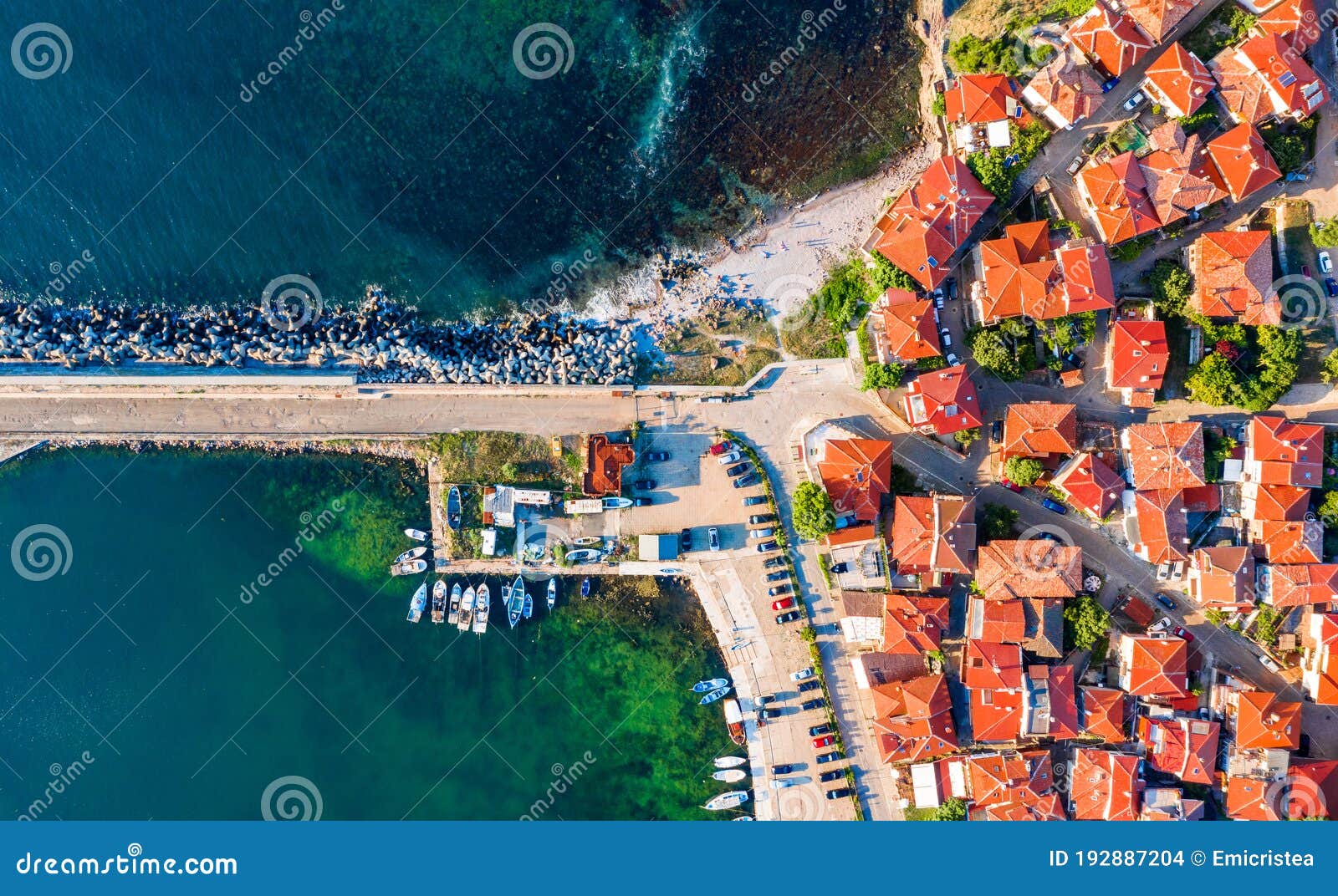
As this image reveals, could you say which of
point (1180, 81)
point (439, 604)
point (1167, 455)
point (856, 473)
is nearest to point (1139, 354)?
point (1167, 455)

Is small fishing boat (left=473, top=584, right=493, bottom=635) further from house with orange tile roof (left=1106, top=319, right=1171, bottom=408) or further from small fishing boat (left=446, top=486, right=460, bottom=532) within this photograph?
house with orange tile roof (left=1106, top=319, right=1171, bottom=408)

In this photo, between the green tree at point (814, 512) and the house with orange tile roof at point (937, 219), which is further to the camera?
the green tree at point (814, 512)

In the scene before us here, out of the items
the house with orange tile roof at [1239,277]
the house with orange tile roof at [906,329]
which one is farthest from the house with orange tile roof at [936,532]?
the house with orange tile roof at [1239,277]

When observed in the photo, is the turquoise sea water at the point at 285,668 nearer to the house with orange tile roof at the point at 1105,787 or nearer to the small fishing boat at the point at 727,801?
the small fishing boat at the point at 727,801

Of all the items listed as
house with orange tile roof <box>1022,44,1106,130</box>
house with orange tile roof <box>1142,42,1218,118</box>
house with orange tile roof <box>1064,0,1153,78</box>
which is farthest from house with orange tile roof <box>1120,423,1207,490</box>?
house with orange tile roof <box>1064,0,1153,78</box>

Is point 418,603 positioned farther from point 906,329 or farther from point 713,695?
point 906,329

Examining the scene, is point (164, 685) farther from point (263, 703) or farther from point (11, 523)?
point (11, 523)
